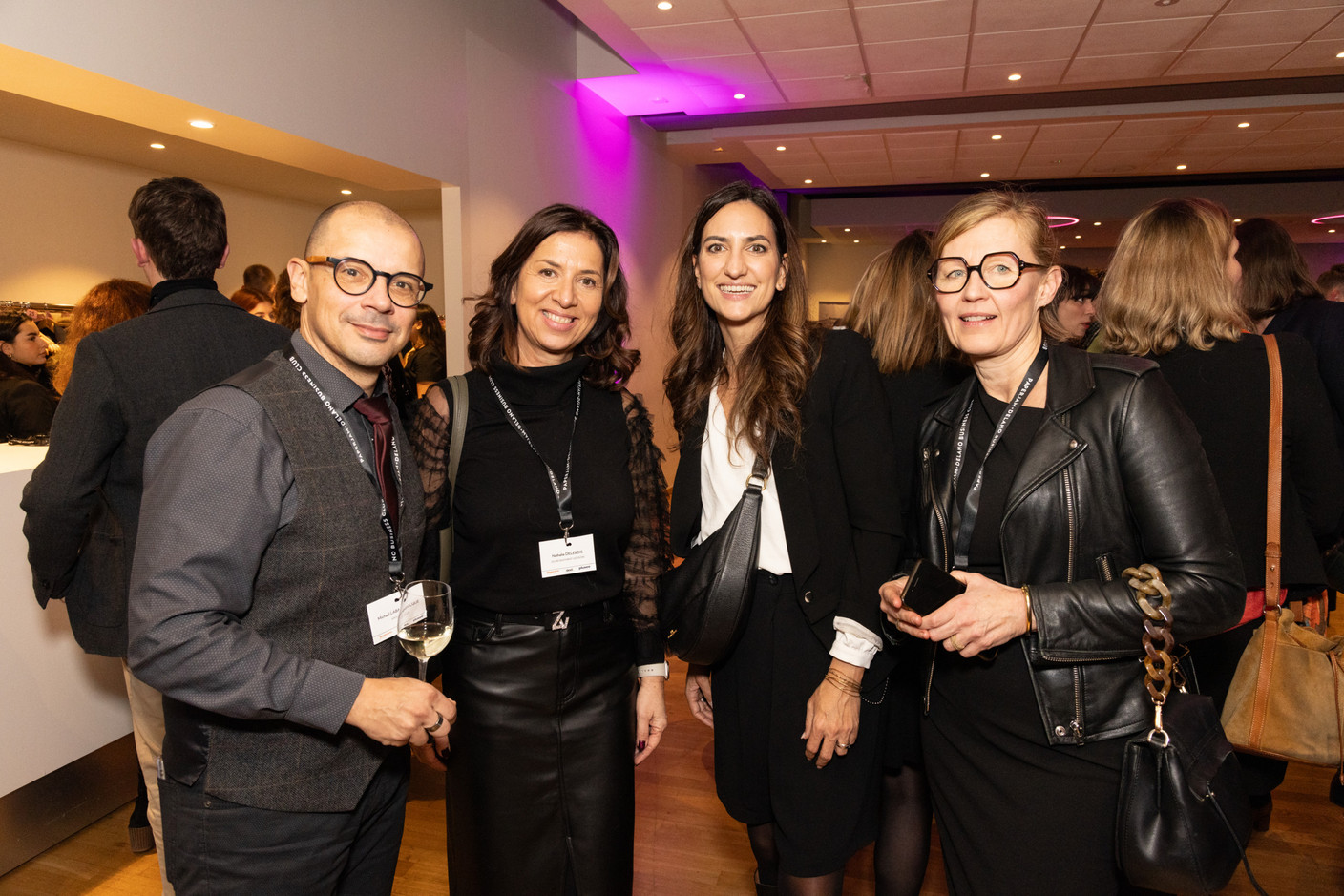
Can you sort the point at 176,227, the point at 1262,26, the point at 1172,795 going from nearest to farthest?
the point at 1172,795
the point at 176,227
the point at 1262,26

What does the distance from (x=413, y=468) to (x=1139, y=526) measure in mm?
1350

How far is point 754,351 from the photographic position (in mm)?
1810

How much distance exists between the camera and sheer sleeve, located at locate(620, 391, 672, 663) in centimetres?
190

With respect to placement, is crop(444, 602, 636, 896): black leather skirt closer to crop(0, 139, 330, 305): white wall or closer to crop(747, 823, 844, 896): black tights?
crop(747, 823, 844, 896): black tights

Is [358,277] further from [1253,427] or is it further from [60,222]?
[60,222]

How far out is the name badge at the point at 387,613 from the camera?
1346 millimetres

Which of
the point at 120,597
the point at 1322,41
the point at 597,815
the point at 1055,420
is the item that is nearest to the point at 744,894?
the point at 597,815

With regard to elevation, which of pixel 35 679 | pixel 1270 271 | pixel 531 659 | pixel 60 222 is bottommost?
pixel 35 679

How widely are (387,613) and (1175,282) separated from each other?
6.80 ft

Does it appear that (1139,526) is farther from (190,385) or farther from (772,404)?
(190,385)

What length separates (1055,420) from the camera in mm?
1360

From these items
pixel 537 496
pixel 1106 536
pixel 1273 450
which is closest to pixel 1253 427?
pixel 1273 450

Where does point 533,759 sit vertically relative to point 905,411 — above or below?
below

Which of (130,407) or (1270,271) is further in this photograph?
(1270,271)
